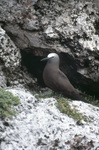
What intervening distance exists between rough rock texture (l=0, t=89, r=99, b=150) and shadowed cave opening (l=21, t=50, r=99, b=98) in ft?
7.55

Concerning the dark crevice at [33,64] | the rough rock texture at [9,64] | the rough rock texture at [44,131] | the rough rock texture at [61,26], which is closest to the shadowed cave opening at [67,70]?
the dark crevice at [33,64]

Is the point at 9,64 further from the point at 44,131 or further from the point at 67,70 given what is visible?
the point at 44,131

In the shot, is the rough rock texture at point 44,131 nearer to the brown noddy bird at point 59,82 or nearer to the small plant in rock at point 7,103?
the small plant in rock at point 7,103

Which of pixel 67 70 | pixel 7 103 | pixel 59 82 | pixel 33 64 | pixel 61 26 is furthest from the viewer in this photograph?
pixel 33 64

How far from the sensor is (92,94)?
29.0 ft

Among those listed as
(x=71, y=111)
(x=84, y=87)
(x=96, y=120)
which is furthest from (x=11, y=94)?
(x=84, y=87)

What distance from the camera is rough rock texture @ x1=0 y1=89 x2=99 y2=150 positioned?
4953mm

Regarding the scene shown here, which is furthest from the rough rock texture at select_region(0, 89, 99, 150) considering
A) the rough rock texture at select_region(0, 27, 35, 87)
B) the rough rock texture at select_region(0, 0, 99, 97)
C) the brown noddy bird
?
the rough rock texture at select_region(0, 0, 99, 97)

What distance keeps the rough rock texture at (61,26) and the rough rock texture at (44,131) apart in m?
2.27

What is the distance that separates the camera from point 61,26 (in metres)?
7.72

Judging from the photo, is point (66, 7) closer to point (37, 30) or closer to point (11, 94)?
point (37, 30)

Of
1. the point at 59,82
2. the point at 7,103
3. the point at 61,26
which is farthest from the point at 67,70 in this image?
the point at 7,103

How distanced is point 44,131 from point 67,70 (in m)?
3.50

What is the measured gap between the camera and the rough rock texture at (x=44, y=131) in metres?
4.95
